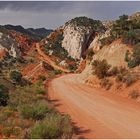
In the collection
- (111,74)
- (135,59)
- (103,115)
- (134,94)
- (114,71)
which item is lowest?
(103,115)

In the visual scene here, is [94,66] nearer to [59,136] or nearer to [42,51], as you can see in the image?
[59,136]

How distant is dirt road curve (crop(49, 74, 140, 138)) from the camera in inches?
713

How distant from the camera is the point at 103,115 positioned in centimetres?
2338

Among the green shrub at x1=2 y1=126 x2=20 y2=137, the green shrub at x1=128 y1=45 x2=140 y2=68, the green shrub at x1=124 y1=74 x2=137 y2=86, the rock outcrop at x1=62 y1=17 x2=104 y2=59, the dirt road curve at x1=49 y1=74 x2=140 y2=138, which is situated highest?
the rock outcrop at x1=62 y1=17 x2=104 y2=59

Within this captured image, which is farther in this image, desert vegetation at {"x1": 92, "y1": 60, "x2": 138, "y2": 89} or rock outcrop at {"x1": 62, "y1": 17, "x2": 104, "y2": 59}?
rock outcrop at {"x1": 62, "y1": 17, "x2": 104, "y2": 59}

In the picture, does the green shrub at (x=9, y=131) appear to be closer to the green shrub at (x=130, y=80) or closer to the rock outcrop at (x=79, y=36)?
the green shrub at (x=130, y=80)

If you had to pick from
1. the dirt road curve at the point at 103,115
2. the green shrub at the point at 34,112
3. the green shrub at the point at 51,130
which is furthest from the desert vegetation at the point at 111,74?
the green shrub at the point at 51,130

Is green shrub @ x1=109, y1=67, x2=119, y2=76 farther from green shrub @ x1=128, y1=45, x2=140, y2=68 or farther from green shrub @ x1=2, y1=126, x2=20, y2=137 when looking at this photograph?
green shrub @ x1=2, y1=126, x2=20, y2=137

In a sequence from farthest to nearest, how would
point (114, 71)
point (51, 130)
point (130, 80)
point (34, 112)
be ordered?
point (114, 71)
point (130, 80)
point (34, 112)
point (51, 130)

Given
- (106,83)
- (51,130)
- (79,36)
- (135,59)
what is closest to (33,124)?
(51,130)

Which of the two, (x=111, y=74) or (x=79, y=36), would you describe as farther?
(x=79, y=36)

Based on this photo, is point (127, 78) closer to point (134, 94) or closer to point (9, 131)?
point (134, 94)

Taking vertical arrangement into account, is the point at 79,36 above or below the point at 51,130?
above

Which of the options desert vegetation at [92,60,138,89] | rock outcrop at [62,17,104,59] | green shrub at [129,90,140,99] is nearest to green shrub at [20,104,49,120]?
green shrub at [129,90,140,99]
